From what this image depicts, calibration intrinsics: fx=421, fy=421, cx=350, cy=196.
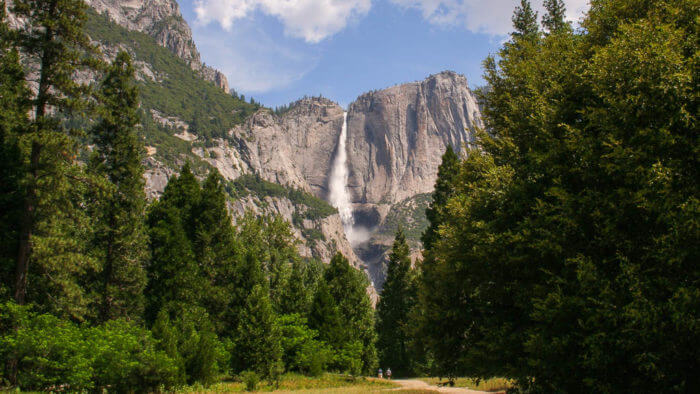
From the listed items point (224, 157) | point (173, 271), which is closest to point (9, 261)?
point (173, 271)

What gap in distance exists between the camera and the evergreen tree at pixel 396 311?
45844mm

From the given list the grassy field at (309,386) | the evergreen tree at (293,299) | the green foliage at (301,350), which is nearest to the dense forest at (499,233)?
the grassy field at (309,386)

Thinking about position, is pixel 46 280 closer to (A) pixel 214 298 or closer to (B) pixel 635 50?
(A) pixel 214 298

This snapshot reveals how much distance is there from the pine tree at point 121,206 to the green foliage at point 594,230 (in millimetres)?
19113

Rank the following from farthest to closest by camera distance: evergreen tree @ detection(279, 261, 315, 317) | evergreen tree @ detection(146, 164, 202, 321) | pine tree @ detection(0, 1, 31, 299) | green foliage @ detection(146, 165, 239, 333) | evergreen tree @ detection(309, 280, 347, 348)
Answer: evergreen tree @ detection(279, 261, 315, 317) → evergreen tree @ detection(309, 280, 347, 348) → green foliage @ detection(146, 165, 239, 333) → evergreen tree @ detection(146, 164, 202, 321) → pine tree @ detection(0, 1, 31, 299)

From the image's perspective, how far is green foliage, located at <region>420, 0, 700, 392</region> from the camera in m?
9.04

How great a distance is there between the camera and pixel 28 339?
13.9 meters

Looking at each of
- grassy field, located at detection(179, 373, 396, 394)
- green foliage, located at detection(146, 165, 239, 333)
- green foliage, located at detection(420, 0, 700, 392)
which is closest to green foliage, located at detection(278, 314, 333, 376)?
grassy field, located at detection(179, 373, 396, 394)

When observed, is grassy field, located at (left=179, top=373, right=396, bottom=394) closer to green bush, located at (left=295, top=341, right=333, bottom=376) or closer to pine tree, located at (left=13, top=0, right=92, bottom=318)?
green bush, located at (left=295, top=341, right=333, bottom=376)

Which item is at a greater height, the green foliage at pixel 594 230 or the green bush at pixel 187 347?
the green foliage at pixel 594 230

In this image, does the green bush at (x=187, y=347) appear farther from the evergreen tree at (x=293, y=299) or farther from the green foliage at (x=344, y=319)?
the green foliage at (x=344, y=319)

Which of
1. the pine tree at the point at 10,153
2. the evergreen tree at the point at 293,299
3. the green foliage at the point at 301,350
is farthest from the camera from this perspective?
the evergreen tree at the point at 293,299

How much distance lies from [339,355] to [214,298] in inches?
459

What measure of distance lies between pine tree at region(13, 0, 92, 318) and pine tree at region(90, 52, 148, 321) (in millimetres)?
6478
